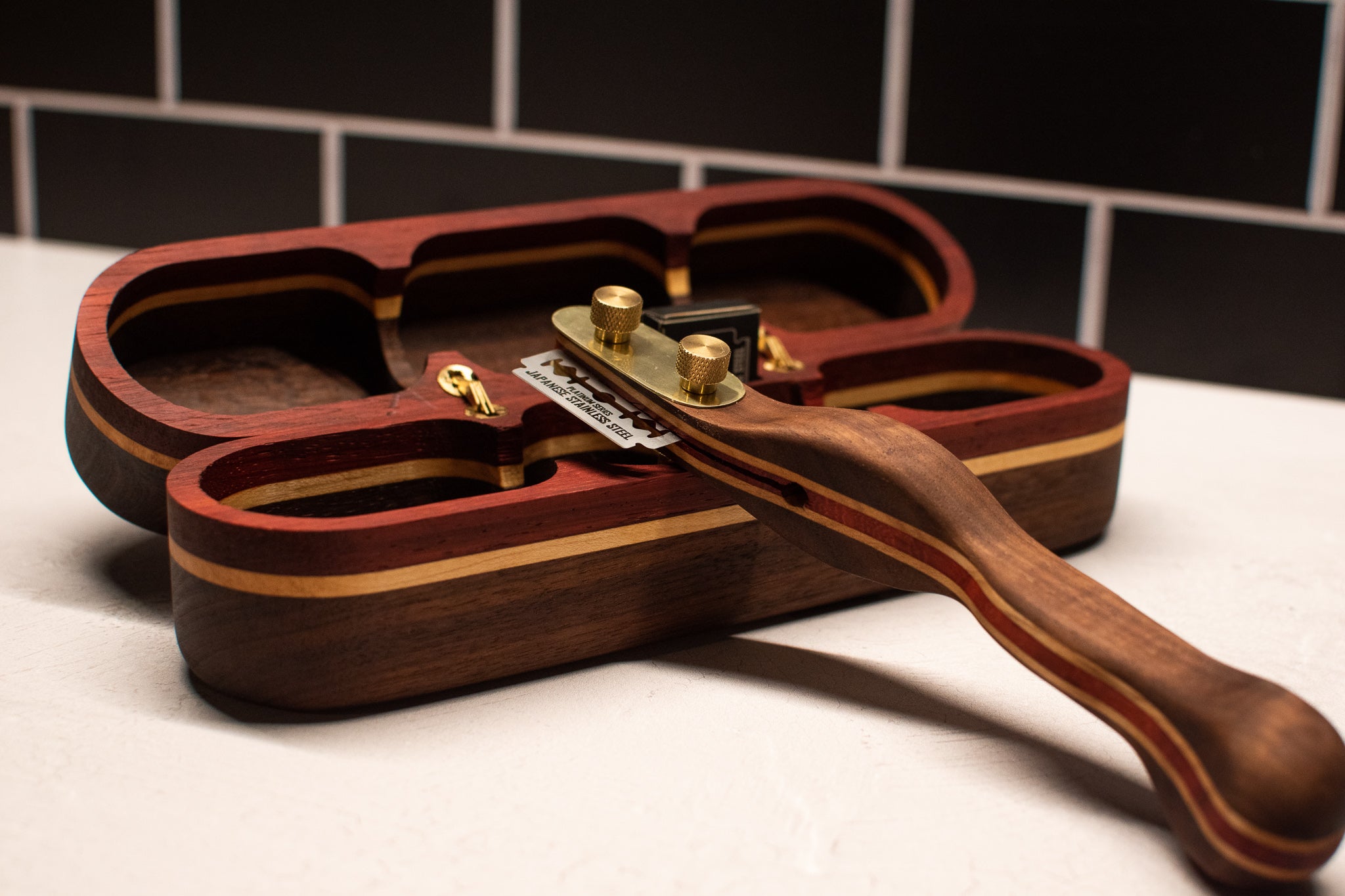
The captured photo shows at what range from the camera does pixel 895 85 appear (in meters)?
1.56

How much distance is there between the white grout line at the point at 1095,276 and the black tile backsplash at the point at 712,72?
0.84 ft

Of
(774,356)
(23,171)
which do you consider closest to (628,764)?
(774,356)

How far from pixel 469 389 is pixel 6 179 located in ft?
3.95

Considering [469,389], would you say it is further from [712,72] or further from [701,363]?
[712,72]

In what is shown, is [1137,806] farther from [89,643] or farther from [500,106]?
[500,106]

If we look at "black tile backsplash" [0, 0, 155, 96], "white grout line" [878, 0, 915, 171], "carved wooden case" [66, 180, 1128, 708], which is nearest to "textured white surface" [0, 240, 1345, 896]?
"carved wooden case" [66, 180, 1128, 708]

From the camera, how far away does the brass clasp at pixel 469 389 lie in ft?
3.13

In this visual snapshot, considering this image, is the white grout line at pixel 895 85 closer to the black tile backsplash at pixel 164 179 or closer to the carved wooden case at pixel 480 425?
the carved wooden case at pixel 480 425

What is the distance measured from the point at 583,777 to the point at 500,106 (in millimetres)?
1071

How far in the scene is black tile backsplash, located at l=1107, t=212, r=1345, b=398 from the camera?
1491 mm

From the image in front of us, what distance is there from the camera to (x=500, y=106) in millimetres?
1667

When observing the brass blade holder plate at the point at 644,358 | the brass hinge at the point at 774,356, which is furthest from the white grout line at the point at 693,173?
the brass blade holder plate at the point at 644,358

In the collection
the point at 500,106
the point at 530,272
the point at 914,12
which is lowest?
the point at 530,272

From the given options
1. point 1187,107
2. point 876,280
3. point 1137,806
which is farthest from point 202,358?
point 1187,107
